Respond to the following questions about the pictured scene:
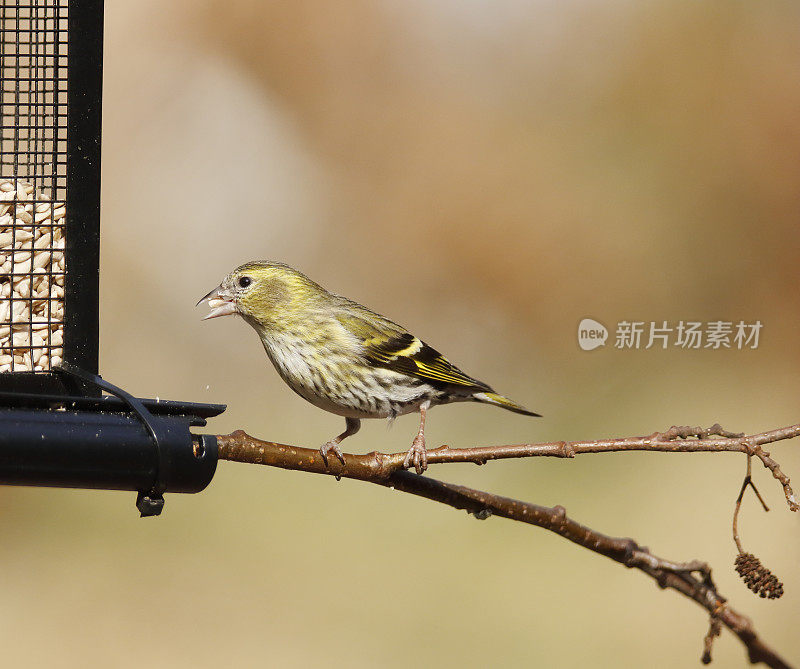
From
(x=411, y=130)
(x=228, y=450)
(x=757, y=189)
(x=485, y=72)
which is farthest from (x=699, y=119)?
(x=228, y=450)

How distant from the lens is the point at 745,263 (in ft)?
33.1

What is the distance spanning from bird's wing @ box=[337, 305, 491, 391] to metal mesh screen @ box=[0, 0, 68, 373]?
1.22m

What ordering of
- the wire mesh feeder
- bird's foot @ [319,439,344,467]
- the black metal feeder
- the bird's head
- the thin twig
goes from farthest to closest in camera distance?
1. the bird's head
2. the wire mesh feeder
3. bird's foot @ [319,439,344,467]
4. the black metal feeder
5. the thin twig

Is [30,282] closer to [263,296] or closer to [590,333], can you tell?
[263,296]

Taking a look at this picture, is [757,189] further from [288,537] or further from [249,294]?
[249,294]

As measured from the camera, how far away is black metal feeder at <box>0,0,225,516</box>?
110 inches

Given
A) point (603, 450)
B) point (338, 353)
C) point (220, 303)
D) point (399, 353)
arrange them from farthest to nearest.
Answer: point (220, 303) → point (399, 353) → point (338, 353) → point (603, 450)

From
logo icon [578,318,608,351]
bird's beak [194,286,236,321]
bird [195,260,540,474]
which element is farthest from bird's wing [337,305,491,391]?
logo icon [578,318,608,351]

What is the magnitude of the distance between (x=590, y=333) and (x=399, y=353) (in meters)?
5.67

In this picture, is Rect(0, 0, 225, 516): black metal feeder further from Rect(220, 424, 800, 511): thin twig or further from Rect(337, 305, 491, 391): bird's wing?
Rect(337, 305, 491, 391): bird's wing

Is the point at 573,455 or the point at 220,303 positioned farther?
the point at 220,303

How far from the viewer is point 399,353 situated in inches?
169

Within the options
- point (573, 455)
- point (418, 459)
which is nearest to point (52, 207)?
point (418, 459)

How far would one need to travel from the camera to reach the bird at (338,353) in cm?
415
